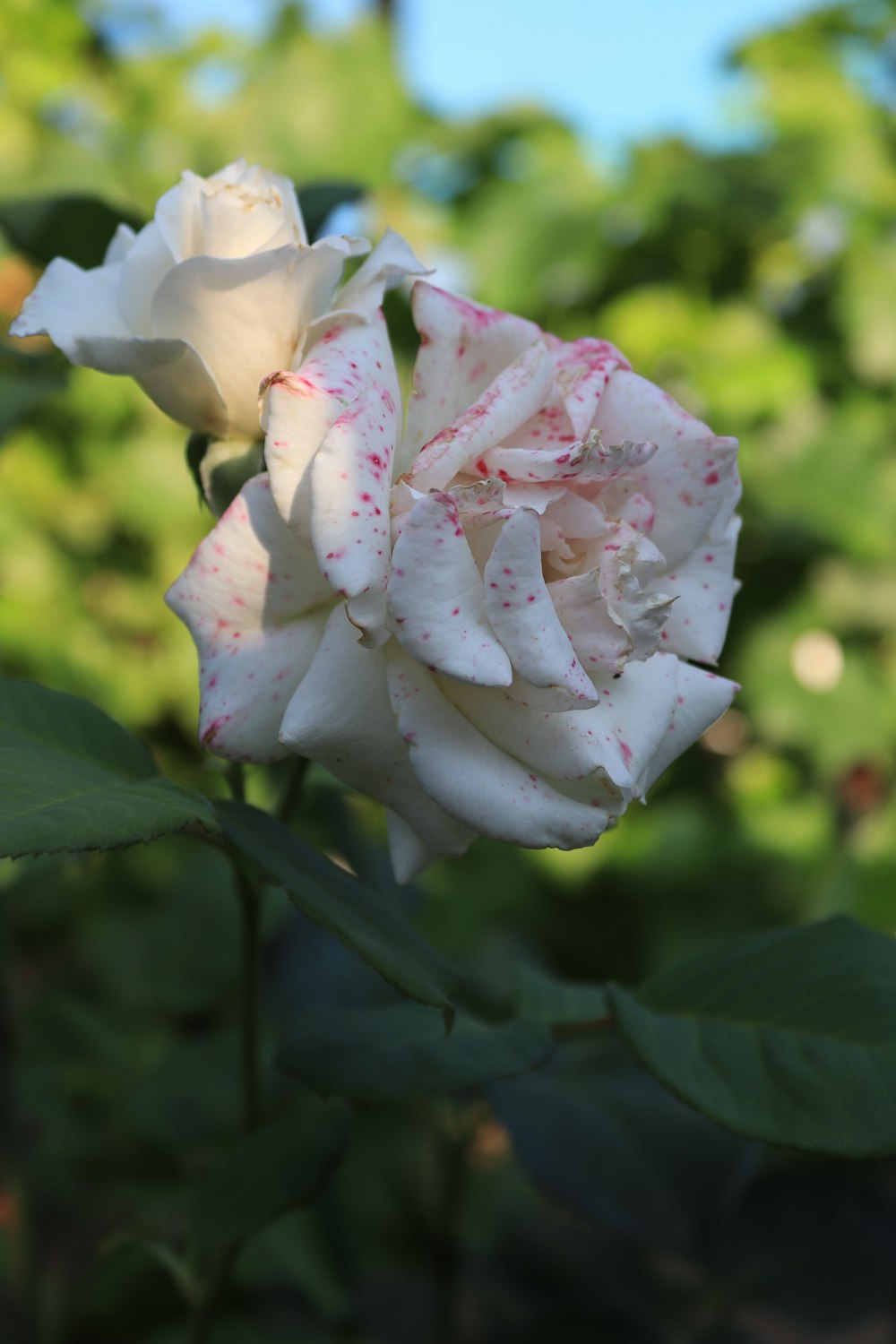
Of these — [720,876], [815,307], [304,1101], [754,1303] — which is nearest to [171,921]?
[304,1101]

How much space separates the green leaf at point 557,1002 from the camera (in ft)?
2.23

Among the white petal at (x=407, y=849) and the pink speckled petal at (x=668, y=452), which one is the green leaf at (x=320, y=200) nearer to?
the pink speckled petal at (x=668, y=452)

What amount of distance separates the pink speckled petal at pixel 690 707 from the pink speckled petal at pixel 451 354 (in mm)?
150

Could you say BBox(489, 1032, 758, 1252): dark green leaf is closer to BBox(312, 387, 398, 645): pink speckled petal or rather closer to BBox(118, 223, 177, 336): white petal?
BBox(312, 387, 398, 645): pink speckled petal

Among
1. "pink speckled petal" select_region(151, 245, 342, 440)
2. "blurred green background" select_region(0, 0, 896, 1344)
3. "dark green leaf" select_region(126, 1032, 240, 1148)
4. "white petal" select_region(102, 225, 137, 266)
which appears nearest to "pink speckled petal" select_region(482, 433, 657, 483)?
"pink speckled petal" select_region(151, 245, 342, 440)

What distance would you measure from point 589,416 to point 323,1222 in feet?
2.40

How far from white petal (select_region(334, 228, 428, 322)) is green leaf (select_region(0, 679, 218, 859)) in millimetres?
221

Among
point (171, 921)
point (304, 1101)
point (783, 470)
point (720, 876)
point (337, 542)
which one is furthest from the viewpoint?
point (783, 470)

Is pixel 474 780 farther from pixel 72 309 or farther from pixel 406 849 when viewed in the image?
pixel 72 309

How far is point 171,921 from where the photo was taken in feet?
3.61

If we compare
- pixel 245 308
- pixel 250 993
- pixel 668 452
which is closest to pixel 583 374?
pixel 668 452

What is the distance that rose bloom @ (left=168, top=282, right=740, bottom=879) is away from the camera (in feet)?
1.46

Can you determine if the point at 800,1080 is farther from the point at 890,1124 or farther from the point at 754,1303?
the point at 754,1303

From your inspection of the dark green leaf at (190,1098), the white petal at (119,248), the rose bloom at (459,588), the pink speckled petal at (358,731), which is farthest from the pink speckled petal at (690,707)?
the dark green leaf at (190,1098)
